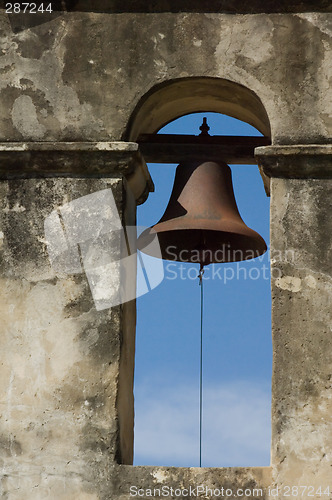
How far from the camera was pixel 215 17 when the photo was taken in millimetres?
5938

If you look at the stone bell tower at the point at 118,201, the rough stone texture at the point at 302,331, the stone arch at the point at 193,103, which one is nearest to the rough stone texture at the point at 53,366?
the stone bell tower at the point at 118,201

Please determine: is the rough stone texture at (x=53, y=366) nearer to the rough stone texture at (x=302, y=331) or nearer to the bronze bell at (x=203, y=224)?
the bronze bell at (x=203, y=224)

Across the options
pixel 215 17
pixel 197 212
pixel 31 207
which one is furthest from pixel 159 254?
pixel 215 17

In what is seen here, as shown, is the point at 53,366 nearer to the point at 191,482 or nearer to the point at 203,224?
the point at 191,482

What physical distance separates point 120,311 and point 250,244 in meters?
0.97

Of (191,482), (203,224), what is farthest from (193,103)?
(191,482)

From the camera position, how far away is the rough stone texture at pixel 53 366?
5402mm

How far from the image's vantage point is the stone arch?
5.85 metres

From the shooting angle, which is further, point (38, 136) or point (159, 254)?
point (159, 254)

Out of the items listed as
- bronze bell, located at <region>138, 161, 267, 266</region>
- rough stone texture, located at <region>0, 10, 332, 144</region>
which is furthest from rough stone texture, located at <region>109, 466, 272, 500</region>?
rough stone texture, located at <region>0, 10, 332, 144</region>

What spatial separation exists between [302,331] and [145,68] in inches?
54.6

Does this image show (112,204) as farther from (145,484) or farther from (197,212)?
(145,484)

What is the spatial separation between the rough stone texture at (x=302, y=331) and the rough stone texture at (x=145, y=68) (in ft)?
1.00

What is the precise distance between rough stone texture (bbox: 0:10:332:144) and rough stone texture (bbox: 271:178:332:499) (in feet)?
1.00
